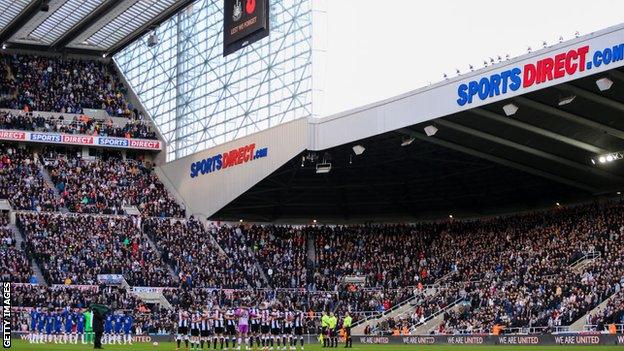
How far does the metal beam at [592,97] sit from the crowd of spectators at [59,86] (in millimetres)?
45843

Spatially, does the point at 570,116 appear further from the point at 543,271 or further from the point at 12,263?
the point at 12,263

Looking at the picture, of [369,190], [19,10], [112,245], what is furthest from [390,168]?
[19,10]

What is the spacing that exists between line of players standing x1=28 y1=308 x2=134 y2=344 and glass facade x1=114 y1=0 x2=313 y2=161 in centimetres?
2098

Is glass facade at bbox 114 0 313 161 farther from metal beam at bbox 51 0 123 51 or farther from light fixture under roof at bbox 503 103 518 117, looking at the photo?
light fixture under roof at bbox 503 103 518 117

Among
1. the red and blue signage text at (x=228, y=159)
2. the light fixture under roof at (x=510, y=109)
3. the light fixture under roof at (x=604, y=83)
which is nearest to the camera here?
the light fixture under roof at (x=604, y=83)

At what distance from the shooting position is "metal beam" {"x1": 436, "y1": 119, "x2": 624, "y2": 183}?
57.6 metres

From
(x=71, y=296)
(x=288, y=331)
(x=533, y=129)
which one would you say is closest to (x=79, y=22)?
(x=71, y=296)

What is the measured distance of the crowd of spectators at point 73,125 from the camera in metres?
81.2

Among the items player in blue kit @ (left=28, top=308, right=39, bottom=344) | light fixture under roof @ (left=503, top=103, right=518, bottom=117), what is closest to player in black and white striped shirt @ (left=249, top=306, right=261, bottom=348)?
player in blue kit @ (left=28, top=308, right=39, bottom=344)

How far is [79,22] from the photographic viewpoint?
81.1m

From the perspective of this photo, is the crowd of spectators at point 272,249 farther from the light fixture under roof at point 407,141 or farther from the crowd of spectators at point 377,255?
the light fixture under roof at point 407,141

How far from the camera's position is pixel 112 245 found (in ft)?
237

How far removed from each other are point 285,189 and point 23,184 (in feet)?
58.7

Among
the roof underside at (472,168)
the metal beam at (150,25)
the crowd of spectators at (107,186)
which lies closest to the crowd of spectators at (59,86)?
A: the metal beam at (150,25)
